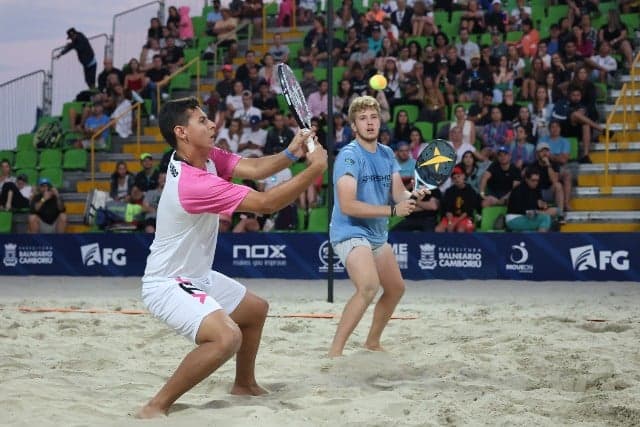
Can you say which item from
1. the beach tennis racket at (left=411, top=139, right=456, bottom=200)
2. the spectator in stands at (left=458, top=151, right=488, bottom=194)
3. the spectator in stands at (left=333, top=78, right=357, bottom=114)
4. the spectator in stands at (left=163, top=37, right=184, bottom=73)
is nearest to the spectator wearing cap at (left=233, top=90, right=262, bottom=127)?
the spectator in stands at (left=333, top=78, right=357, bottom=114)

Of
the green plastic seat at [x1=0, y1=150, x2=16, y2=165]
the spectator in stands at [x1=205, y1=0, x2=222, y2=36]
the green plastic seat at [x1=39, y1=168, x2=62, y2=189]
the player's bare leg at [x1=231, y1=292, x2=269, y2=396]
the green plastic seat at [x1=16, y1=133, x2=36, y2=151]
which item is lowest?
the player's bare leg at [x1=231, y1=292, x2=269, y2=396]

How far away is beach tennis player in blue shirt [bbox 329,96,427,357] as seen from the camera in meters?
6.88

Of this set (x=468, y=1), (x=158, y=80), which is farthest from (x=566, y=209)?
(x=158, y=80)

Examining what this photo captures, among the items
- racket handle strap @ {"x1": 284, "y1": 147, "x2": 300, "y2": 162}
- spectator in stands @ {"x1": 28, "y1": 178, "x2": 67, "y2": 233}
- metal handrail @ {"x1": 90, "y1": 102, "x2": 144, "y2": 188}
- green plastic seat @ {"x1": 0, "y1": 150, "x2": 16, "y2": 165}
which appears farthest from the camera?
green plastic seat @ {"x1": 0, "y1": 150, "x2": 16, "y2": 165}

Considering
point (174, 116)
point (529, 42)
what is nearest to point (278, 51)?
point (529, 42)

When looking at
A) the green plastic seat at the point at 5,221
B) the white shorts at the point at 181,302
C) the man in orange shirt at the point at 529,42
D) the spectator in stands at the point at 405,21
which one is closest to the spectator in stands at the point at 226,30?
the spectator in stands at the point at 405,21

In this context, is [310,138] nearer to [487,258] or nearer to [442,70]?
[487,258]

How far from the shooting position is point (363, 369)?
648 cm

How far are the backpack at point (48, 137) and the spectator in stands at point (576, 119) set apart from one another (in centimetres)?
962

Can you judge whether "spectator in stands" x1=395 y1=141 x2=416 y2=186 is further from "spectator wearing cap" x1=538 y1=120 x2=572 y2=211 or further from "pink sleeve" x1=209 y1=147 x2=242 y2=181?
"pink sleeve" x1=209 y1=147 x2=242 y2=181

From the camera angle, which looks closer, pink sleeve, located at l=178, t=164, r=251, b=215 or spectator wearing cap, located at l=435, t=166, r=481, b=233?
pink sleeve, located at l=178, t=164, r=251, b=215

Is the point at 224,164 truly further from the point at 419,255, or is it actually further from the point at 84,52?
the point at 84,52

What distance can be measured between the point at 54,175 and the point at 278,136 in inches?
196

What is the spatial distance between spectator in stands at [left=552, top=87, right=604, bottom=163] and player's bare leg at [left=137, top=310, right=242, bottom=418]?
10.9 metres
